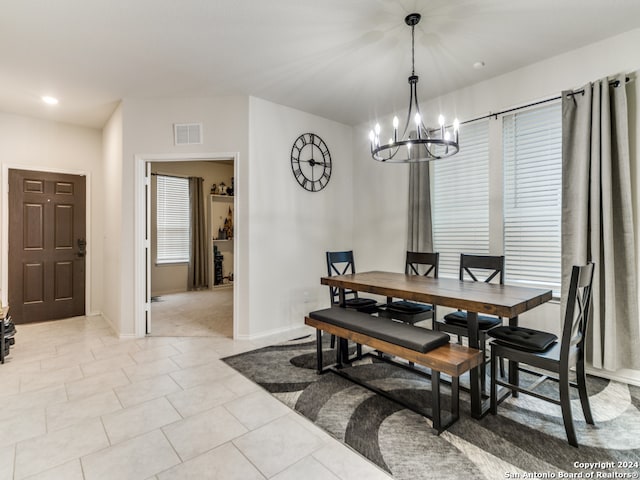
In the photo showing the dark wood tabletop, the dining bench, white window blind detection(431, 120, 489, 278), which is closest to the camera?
the dining bench

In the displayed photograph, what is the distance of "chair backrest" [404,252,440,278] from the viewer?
3.47 metres

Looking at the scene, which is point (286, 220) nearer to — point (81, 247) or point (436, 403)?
point (436, 403)

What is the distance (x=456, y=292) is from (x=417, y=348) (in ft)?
2.03

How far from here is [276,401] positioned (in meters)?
2.45

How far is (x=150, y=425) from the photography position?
7.06 feet

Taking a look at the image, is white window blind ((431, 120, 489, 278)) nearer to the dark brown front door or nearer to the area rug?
the area rug

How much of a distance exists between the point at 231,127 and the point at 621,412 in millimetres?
4246

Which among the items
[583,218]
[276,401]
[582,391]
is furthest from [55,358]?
[583,218]

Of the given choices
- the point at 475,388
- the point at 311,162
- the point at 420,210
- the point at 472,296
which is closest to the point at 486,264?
the point at 472,296

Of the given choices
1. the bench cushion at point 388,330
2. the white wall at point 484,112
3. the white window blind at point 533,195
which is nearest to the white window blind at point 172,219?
the white wall at point 484,112

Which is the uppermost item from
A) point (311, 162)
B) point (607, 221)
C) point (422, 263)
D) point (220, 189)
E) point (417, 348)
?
point (220, 189)

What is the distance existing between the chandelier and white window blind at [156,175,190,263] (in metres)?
4.53

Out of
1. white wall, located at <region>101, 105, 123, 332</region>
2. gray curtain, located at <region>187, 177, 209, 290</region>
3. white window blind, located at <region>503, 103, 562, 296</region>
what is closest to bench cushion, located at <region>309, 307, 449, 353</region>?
white window blind, located at <region>503, 103, 562, 296</region>

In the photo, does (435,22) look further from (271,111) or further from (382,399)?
(382,399)
